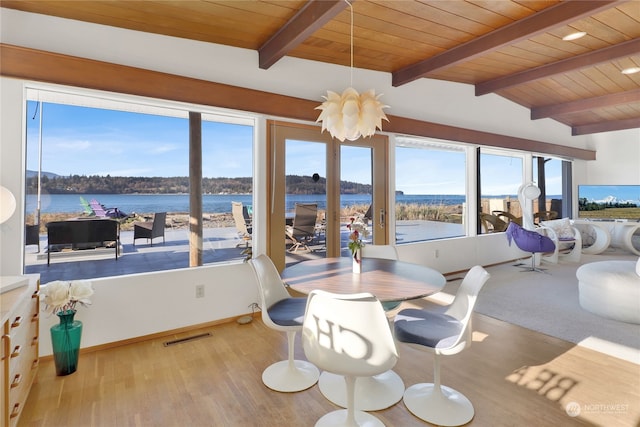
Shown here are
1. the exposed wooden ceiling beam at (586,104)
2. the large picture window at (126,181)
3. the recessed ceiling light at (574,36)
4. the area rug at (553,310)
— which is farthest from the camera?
the exposed wooden ceiling beam at (586,104)

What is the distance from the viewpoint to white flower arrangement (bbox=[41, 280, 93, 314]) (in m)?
2.28

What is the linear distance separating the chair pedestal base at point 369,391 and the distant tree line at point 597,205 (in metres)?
7.80

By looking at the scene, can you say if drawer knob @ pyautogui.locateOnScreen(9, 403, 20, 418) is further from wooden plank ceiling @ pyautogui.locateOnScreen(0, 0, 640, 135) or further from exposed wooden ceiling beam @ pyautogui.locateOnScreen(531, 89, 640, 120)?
exposed wooden ceiling beam @ pyautogui.locateOnScreen(531, 89, 640, 120)

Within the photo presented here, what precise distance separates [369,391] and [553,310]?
2.75 meters

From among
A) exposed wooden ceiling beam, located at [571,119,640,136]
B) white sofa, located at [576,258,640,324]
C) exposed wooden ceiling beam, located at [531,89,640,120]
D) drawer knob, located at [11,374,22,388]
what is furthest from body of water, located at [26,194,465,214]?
exposed wooden ceiling beam, located at [571,119,640,136]

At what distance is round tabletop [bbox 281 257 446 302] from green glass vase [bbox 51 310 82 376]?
5.36 feet

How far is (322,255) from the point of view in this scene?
3963mm

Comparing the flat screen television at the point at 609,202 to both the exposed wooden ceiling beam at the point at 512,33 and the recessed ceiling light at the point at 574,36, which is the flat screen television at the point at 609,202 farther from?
the exposed wooden ceiling beam at the point at 512,33

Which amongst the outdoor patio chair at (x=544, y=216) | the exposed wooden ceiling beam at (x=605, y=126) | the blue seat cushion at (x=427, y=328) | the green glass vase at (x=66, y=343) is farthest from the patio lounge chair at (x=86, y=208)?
the exposed wooden ceiling beam at (x=605, y=126)

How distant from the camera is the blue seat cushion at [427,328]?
5.90 ft

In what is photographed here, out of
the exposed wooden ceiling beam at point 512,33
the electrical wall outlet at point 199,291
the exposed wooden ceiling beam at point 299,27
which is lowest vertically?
the electrical wall outlet at point 199,291

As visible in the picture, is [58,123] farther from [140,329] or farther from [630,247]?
[630,247]

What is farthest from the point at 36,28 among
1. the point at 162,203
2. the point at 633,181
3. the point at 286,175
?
the point at 633,181

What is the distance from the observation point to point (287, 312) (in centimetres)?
223
